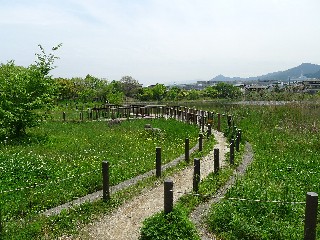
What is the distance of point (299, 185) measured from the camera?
10.0 m

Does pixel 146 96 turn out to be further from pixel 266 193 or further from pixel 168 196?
pixel 168 196

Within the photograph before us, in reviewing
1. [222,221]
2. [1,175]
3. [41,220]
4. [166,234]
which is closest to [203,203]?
[222,221]

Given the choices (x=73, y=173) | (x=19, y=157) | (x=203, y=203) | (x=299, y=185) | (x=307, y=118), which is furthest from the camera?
(x=307, y=118)

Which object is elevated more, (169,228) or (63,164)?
(63,164)

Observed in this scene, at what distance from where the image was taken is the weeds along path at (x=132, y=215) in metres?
7.39

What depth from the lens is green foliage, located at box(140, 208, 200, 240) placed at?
22.1 feet

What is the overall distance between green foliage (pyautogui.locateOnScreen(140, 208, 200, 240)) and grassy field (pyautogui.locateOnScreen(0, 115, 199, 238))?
2846 mm

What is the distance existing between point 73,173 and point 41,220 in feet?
11.1

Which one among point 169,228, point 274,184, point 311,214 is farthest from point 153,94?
point 311,214

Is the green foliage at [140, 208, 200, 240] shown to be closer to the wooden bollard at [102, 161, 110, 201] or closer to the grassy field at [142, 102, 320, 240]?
the grassy field at [142, 102, 320, 240]

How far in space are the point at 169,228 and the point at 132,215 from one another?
177 cm

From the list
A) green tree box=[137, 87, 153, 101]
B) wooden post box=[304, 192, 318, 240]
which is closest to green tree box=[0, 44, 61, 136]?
wooden post box=[304, 192, 318, 240]

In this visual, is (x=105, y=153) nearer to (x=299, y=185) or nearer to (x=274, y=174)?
(x=274, y=174)

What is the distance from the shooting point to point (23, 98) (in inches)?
706
